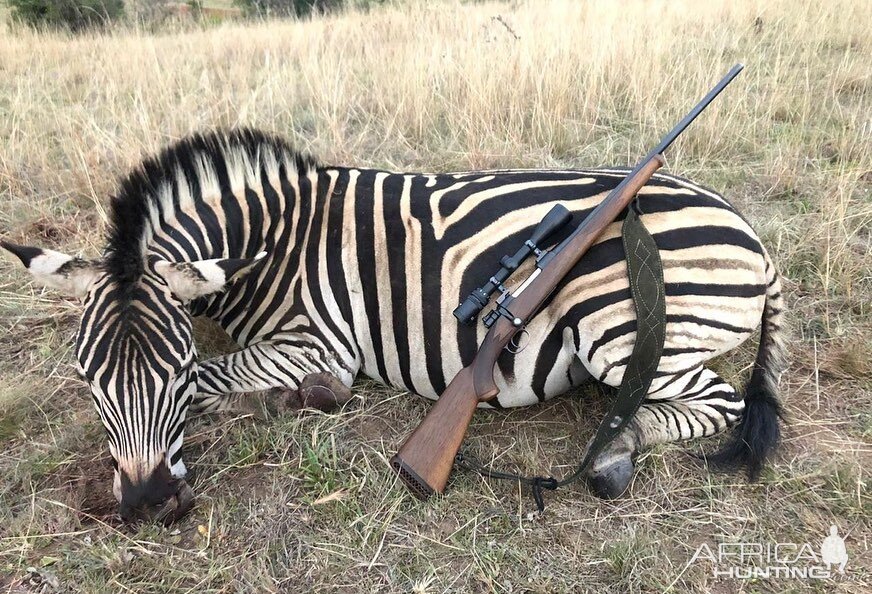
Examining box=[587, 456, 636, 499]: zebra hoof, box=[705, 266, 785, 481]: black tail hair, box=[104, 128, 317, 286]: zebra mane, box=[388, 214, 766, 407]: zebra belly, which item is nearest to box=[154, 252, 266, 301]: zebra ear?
box=[104, 128, 317, 286]: zebra mane

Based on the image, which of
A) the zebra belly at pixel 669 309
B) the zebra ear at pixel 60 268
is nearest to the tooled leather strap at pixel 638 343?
the zebra belly at pixel 669 309

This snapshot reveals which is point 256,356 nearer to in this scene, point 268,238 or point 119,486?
point 268,238

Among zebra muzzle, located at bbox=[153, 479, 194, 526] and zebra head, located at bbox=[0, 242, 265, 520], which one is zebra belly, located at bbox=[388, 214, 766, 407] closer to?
zebra head, located at bbox=[0, 242, 265, 520]

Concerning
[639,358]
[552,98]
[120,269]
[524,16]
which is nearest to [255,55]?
[524,16]

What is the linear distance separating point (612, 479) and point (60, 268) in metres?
2.62

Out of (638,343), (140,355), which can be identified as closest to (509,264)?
(638,343)

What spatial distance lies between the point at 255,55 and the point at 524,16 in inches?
176

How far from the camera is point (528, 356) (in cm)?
271

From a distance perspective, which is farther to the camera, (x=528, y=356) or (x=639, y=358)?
(x=528, y=356)

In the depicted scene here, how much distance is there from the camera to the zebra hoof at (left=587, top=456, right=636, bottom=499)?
8.08 feet

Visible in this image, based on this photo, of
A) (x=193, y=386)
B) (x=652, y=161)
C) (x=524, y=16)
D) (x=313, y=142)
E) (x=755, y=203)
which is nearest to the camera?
(x=193, y=386)

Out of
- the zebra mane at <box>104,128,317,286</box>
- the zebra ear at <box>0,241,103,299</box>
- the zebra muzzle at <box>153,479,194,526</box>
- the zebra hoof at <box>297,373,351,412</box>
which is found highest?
the zebra mane at <box>104,128,317,286</box>

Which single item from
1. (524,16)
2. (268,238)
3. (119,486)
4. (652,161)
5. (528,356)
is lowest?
(119,486)

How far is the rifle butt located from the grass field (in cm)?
23
